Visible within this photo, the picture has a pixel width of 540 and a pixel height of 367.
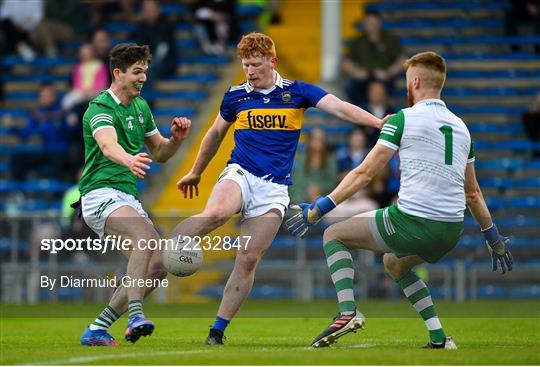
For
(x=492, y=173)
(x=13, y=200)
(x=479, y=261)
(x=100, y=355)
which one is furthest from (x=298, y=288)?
(x=100, y=355)

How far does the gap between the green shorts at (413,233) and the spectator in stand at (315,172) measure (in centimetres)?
860

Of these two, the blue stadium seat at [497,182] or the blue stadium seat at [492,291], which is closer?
the blue stadium seat at [492,291]

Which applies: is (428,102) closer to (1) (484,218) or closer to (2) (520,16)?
(1) (484,218)

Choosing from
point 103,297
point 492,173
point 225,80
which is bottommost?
point 103,297

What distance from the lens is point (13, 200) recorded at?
21.2m

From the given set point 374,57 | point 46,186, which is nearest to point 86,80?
point 46,186

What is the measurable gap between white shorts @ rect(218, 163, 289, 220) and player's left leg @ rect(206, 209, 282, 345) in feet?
0.27

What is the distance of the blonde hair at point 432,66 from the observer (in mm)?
9312

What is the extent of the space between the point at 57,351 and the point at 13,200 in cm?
1193

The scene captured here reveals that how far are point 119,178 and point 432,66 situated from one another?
2633 millimetres

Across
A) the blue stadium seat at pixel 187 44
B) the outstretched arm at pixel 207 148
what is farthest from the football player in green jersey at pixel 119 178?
the blue stadium seat at pixel 187 44

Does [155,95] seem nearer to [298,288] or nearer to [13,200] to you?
A: [13,200]

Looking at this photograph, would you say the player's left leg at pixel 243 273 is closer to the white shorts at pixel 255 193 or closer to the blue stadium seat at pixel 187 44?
the white shorts at pixel 255 193

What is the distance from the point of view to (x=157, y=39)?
74.2 feet
